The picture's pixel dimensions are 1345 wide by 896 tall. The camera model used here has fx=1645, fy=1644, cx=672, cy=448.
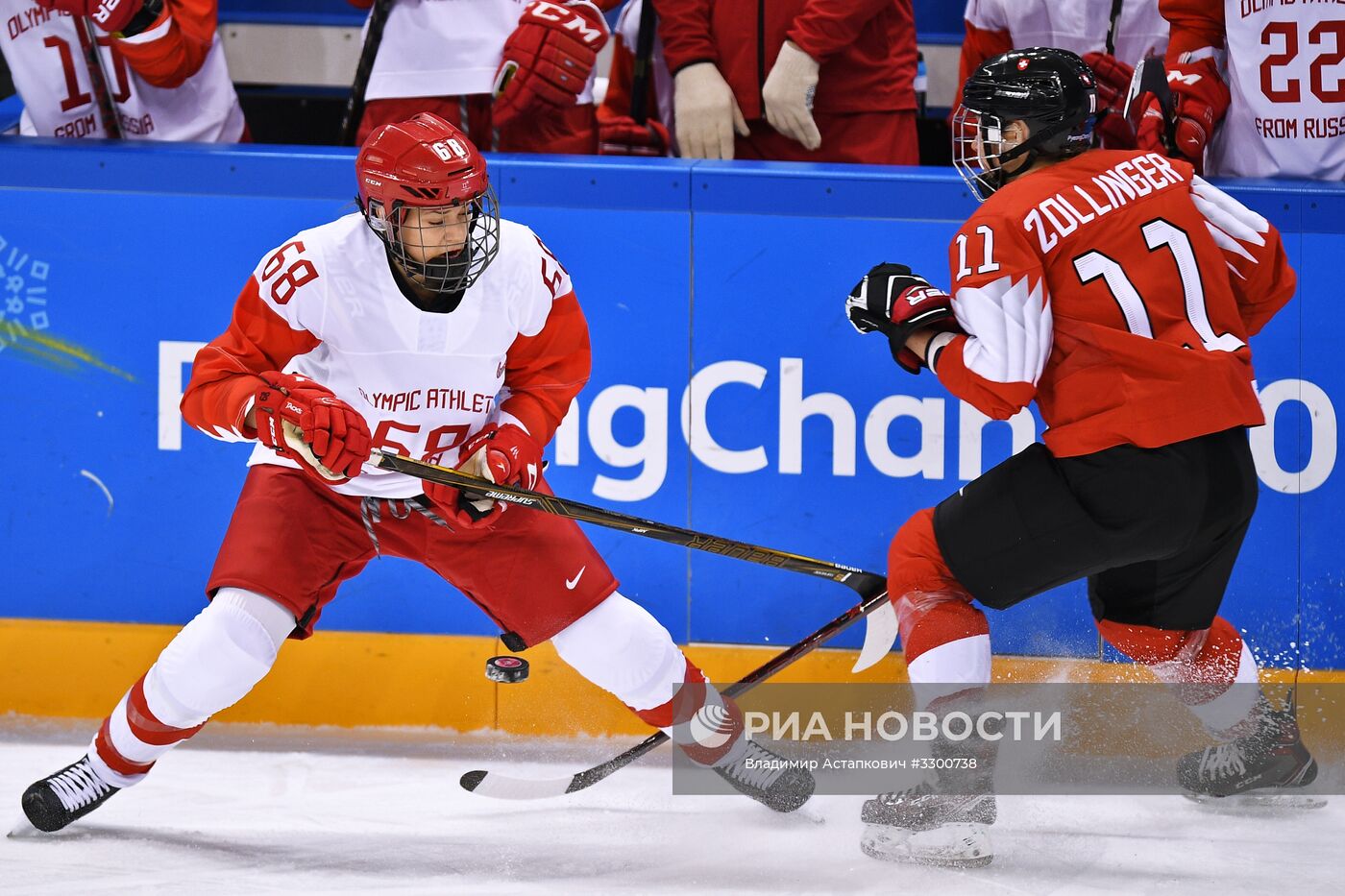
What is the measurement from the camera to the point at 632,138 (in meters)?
3.76

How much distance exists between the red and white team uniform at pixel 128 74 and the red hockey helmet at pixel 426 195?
1076mm

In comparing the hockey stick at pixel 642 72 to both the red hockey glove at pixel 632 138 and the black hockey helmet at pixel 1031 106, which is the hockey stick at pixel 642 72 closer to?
the red hockey glove at pixel 632 138

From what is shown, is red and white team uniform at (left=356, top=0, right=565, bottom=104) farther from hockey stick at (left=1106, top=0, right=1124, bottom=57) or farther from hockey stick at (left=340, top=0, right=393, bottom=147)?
hockey stick at (left=1106, top=0, right=1124, bottom=57)

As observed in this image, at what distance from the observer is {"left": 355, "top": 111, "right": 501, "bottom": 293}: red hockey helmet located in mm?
2594

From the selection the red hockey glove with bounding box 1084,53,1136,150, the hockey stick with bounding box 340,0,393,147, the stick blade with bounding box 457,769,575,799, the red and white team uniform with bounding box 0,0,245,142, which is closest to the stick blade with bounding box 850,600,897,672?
the stick blade with bounding box 457,769,575,799

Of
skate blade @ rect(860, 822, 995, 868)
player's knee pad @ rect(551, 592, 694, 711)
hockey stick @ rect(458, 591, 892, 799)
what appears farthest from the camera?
hockey stick @ rect(458, 591, 892, 799)

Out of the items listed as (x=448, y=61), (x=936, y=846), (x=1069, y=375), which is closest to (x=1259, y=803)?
(x=936, y=846)

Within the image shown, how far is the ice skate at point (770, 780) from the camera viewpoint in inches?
118

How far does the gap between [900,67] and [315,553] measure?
5.81 feet

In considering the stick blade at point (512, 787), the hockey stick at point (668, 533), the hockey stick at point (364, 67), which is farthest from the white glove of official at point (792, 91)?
the stick blade at point (512, 787)

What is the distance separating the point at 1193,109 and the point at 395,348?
1.77 meters

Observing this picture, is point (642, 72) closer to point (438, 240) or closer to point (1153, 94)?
point (1153, 94)

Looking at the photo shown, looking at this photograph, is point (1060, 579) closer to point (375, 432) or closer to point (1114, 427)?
point (1114, 427)

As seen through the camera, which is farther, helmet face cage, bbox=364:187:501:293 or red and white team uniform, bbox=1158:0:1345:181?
red and white team uniform, bbox=1158:0:1345:181
